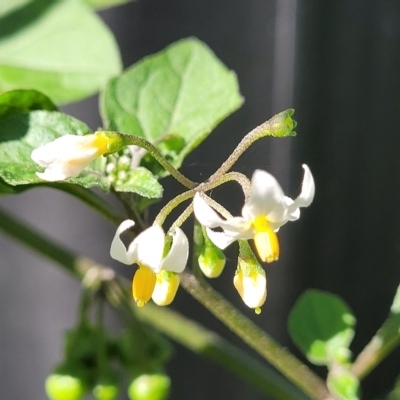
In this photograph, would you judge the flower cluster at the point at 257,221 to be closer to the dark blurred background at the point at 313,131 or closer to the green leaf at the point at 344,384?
the green leaf at the point at 344,384

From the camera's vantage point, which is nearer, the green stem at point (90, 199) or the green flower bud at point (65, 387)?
the green stem at point (90, 199)

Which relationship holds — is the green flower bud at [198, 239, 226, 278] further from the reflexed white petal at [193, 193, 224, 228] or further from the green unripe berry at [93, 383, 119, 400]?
the green unripe berry at [93, 383, 119, 400]

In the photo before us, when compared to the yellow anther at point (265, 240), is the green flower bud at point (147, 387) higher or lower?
lower

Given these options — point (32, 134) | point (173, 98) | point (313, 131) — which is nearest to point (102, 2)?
point (173, 98)

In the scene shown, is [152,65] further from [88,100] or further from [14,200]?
[14,200]

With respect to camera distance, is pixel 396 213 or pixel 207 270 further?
pixel 396 213

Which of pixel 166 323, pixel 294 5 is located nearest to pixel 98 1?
pixel 166 323

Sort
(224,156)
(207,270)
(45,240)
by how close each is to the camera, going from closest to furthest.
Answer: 1. (207,270)
2. (45,240)
3. (224,156)

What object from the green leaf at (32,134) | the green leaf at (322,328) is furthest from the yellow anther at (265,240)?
the green leaf at (322,328)
